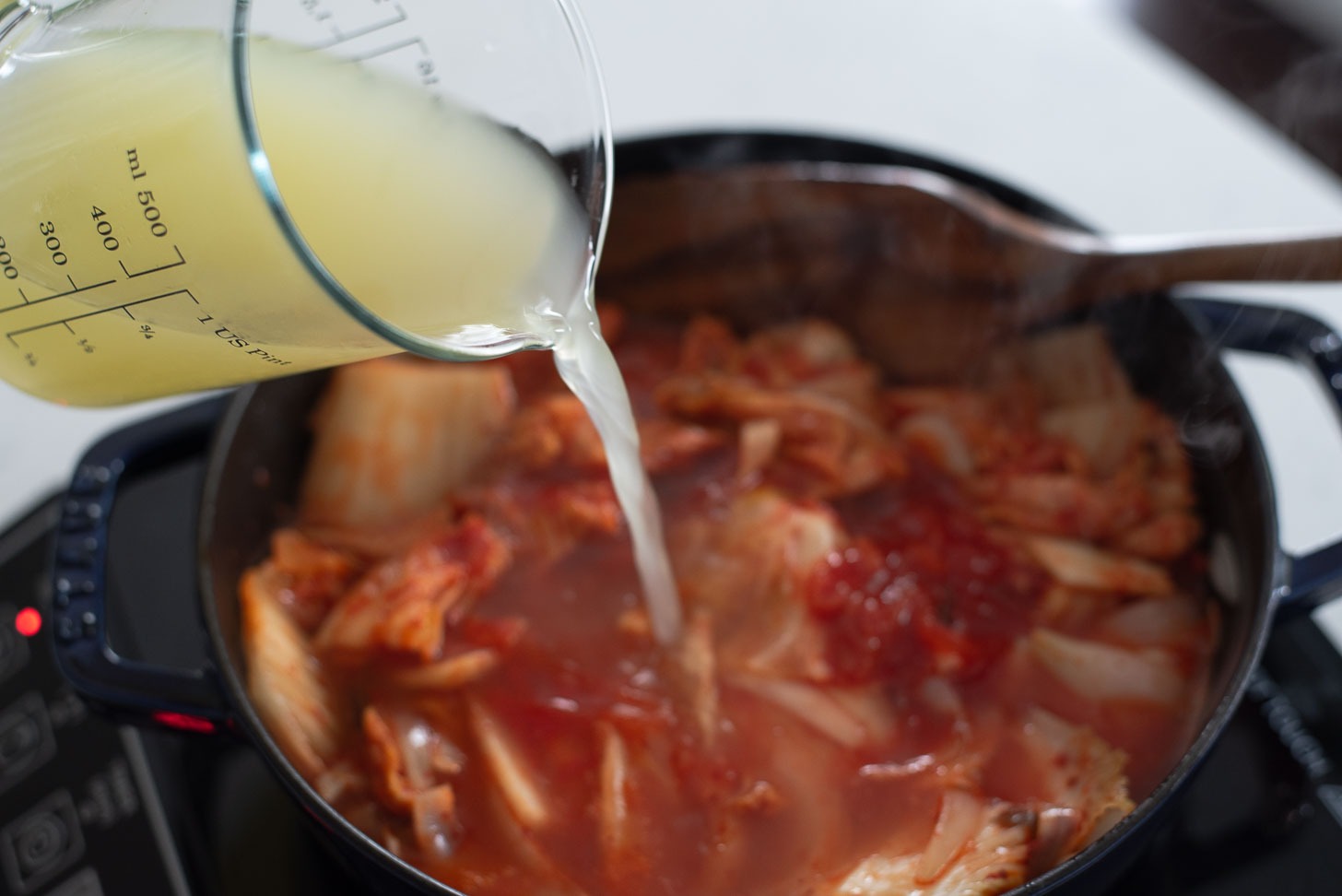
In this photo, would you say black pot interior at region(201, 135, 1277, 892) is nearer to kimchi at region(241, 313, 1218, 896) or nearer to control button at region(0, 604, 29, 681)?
kimchi at region(241, 313, 1218, 896)

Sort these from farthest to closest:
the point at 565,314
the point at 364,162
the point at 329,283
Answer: the point at 565,314, the point at 364,162, the point at 329,283

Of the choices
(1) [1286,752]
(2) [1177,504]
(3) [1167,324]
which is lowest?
(1) [1286,752]

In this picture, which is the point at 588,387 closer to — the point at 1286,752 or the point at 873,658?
the point at 873,658

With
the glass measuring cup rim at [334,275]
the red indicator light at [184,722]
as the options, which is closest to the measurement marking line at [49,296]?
the glass measuring cup rim at [334,275]

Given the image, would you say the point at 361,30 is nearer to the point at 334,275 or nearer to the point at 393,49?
the point at 393,49

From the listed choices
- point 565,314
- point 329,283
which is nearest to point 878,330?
point 565,314

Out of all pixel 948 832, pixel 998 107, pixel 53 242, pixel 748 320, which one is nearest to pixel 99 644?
pixel 53 242
